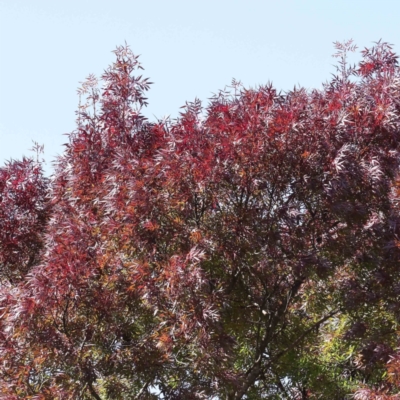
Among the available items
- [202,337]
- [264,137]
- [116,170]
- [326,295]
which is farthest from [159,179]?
[326,295]

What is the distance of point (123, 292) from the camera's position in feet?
24.6

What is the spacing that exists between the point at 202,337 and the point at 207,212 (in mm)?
1510

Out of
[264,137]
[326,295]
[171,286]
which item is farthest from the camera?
[326,295]

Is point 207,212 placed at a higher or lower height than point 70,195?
lower

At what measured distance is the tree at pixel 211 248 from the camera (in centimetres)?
709

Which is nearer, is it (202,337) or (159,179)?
(202,337)

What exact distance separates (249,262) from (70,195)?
8.53ft

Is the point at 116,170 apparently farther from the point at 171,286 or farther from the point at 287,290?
the point at 287,290

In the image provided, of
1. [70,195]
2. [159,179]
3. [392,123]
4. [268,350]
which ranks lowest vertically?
[268,350]

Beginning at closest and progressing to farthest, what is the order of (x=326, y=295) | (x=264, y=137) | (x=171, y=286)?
(x=171, y=286), (x=264, y=137), (x=326, y=295)

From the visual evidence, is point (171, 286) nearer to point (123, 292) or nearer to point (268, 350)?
point (123, 292)

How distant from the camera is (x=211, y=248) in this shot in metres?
7.25

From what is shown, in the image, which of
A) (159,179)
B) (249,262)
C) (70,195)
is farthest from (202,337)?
(70,195)

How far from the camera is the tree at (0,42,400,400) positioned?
23.3ft
